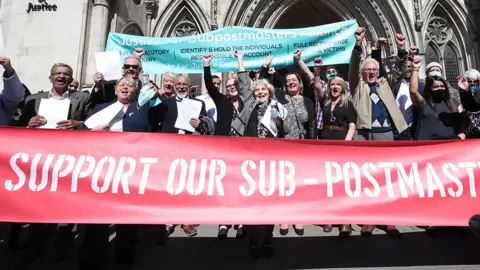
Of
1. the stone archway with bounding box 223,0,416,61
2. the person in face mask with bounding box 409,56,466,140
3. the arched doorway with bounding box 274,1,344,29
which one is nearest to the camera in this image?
the person in face mask with bounding box 409,56,466,140

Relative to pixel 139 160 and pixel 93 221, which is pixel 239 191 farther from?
pixel 93 221

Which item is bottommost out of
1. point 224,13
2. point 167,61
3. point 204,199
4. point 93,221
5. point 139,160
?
point 93,221

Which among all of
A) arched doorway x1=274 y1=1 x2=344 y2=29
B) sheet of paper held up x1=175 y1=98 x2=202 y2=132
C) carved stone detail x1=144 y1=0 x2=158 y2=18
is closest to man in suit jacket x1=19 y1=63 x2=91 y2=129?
sheet of paper held up x1=175 y1=98 x2=202 y2=132

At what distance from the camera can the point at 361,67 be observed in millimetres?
4543

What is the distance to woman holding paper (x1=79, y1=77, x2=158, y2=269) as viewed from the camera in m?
3.35

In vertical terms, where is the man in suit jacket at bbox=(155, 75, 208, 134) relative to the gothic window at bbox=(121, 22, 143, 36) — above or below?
below

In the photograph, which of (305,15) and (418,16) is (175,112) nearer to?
(418,16)

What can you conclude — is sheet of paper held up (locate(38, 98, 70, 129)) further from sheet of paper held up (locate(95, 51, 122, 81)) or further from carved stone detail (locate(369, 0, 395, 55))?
carved stone detail (locate(369, 0, 395, 55))

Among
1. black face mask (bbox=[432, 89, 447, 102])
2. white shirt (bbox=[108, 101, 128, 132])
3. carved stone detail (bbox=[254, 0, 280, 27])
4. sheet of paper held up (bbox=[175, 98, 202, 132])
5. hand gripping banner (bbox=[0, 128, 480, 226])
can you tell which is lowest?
hand gripping banner (bbox=[0, 128, 480, 226])

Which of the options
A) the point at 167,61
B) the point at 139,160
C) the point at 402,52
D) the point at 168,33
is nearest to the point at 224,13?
the point at 168,33

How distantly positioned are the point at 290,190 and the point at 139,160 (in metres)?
1.53

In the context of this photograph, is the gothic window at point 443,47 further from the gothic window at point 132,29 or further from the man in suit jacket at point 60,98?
the man in suit jacket at point 60,98

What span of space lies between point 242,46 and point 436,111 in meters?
3.41

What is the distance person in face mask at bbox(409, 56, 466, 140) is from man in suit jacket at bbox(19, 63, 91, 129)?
4.04 meters
